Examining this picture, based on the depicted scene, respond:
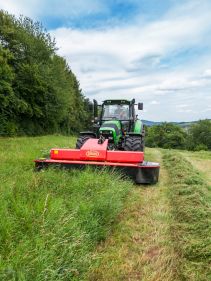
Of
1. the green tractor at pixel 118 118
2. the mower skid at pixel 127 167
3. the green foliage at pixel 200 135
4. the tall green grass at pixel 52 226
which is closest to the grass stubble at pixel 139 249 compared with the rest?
the tall green grass at pixel 52 226

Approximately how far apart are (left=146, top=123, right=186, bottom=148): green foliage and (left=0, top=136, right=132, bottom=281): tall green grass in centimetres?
5728

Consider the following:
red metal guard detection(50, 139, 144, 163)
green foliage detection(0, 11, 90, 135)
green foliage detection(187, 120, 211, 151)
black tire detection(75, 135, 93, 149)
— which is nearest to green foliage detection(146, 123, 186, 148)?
green foliage detection(187, 120, 211, 151)

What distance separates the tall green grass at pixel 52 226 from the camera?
2382mm

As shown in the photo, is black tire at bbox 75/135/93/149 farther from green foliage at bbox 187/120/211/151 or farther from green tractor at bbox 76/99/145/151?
green foliage at bbox 187/120/211/151

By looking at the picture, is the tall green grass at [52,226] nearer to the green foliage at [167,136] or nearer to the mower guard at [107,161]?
the mower guard at [107,161]

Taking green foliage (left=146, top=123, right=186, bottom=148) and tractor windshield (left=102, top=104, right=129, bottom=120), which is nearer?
tractor windshield (left=102, top=104, right=129, bottom=120)

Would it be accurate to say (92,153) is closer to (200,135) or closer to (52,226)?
(52,226)

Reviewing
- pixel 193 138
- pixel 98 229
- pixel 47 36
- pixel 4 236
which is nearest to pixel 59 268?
pixel 4 236

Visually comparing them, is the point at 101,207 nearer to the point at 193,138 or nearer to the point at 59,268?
the point at 59,268

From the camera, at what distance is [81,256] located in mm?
2809

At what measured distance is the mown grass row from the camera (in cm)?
304

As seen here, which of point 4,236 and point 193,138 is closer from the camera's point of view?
point 4,236

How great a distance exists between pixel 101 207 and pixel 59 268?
1.59m

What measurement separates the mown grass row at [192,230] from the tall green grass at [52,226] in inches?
34.4
